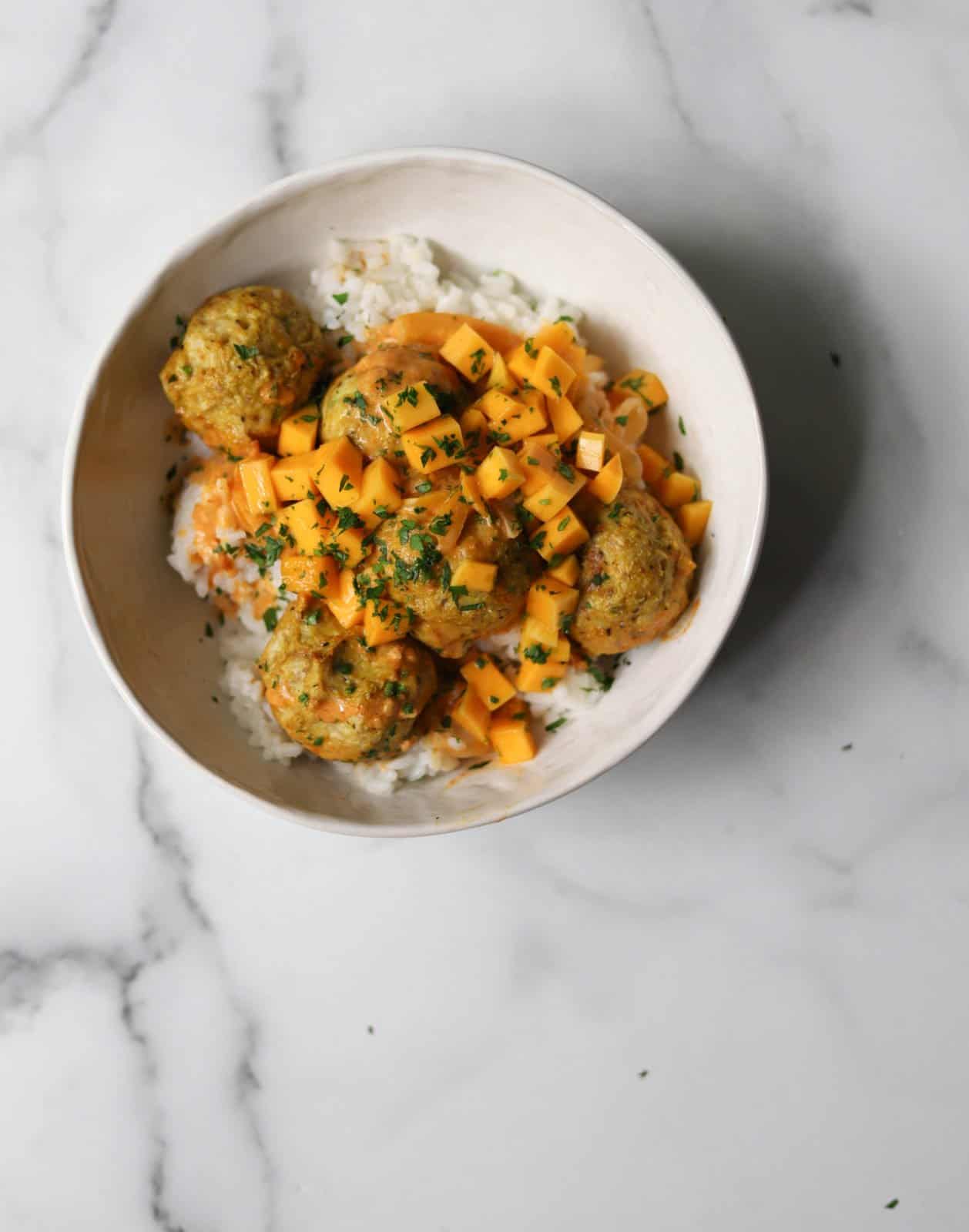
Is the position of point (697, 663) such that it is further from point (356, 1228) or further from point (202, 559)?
point (356, 1228)

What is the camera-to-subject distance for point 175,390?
2900mm

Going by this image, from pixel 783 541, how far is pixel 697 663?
0.78m

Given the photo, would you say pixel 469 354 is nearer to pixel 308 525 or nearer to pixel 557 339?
pixel 557 339

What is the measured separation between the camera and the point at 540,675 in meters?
2.97

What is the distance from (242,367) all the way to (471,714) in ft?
3.81

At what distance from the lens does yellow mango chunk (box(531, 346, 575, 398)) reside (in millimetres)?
2836

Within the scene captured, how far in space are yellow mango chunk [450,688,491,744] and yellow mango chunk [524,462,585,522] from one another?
1.96ft

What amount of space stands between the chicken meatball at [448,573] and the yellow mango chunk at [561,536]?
0.19 ft

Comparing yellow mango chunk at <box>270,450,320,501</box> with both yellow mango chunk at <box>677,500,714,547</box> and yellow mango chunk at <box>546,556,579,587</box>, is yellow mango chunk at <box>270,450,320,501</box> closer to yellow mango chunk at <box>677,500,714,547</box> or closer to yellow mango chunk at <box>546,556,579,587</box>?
yellow mango chunk at <box>546,556,579,587</box>

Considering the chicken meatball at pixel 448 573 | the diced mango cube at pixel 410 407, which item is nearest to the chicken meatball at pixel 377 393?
the diced mango cube at pixel 410 407

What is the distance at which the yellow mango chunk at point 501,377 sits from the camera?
2.92 m

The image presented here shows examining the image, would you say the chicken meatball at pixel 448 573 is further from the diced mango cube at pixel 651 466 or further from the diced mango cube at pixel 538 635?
the diced mango cube at pixel 651 466

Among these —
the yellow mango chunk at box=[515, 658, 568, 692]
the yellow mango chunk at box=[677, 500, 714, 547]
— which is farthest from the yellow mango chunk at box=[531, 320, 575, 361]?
the yellow mango chunk at box=[515, 658, 568, 692]

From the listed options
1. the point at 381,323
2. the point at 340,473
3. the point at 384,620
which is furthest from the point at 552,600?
the point at 381,323
